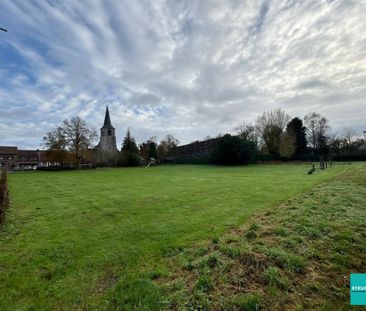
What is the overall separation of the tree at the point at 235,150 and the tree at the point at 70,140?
29.8 metres

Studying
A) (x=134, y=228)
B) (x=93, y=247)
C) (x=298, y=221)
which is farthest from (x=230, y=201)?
(x=93, y=247)

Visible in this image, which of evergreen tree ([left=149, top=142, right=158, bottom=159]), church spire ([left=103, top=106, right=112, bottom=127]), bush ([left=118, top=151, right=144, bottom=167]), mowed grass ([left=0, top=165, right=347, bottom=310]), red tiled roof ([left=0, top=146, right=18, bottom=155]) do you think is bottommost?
mowed grass ([left=0, top=165, right=347, bottom=310])

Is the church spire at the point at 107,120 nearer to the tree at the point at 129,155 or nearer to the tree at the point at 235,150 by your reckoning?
the tree at the point at 129,155

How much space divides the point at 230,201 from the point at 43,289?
7.40 m

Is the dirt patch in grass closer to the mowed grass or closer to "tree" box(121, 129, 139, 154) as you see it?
the mowed grass

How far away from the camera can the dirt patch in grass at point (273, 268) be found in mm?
2846

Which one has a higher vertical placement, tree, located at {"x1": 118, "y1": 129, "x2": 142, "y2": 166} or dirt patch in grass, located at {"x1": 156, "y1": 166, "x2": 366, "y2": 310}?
tree, located at {"x1": 118, "y1": 129, "x2": 142, "y2": 166}

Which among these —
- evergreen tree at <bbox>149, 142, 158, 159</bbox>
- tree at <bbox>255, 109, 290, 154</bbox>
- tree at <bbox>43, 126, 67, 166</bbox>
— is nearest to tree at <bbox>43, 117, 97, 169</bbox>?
tree at <bbox>43, 126, 67, 166</bbox>

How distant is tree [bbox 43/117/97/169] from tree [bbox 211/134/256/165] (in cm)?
2984

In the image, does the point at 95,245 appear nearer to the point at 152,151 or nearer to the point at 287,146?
the point at 287,146

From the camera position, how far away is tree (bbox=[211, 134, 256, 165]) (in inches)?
1786

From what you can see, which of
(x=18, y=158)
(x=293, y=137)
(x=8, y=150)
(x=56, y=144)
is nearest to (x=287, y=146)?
(x=293, y=137)

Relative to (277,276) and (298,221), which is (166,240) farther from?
(298,221)

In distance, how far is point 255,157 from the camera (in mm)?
48844
